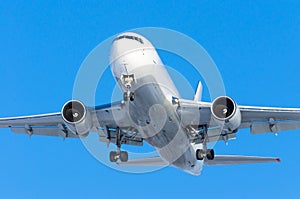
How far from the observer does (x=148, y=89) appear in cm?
3142

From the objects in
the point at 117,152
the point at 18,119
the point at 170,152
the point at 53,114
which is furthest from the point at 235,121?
the point at 18,119

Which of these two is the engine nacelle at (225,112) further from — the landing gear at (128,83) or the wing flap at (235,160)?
the wing flap at (235,160)

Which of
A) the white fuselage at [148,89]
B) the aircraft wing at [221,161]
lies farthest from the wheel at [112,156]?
the aircraft wing at [221,161]

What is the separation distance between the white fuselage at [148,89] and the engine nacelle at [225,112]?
231cm

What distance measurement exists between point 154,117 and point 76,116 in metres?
4.72

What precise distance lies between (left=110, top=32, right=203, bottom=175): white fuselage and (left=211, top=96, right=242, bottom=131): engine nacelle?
231 cm

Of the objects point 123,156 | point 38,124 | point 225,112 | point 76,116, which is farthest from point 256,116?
point 38,124

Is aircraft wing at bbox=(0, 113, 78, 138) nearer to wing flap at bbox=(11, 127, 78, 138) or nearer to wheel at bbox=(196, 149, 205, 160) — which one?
wing flap at bbox=(11, 127, 78, 138)

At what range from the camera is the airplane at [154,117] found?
32.0 meters

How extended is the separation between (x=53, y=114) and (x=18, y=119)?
125 inches

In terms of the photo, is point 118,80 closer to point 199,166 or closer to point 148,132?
point 148,132

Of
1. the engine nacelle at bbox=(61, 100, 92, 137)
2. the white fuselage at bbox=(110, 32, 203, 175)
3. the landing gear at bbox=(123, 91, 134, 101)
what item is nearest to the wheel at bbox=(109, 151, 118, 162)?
the white fuselage at bbox=(110, 32, 203, 175)

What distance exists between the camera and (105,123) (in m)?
36.5

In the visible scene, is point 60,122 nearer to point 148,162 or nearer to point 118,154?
point 118,154
